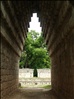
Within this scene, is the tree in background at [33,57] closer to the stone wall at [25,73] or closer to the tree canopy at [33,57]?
the tree canopy at [33,57]

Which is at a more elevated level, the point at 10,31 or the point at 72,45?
the point at 10,31

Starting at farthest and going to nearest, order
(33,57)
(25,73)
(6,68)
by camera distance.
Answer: (33,57), (25,73), (6,68)

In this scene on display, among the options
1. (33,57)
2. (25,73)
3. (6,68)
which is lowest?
(6,68)

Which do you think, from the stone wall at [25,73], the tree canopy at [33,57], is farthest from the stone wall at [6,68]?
the tree canopy at [33,57]

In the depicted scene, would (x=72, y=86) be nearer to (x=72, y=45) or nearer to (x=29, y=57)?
(x=72, y=45)

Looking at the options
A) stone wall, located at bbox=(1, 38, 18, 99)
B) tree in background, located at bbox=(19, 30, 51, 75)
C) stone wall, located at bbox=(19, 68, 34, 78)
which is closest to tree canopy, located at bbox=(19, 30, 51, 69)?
tree in background, located at bbox=(19, 30, 51, 75)

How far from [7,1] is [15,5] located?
186cm

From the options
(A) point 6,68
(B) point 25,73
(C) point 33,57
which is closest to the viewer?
(A) point 6,68

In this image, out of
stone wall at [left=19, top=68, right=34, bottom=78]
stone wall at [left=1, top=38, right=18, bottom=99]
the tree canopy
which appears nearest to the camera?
stone wall at [left=1, top=38, right=18, bottom=99]

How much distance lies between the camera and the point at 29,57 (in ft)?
165

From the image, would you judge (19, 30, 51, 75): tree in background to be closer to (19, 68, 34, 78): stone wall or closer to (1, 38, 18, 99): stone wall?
(19, 68, 34, 78): stone wall

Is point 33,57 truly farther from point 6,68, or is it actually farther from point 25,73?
point 6,68

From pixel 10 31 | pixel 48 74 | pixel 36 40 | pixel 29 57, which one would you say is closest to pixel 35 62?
pixel 29 57

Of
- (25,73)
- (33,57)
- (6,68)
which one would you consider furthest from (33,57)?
(6,68)
